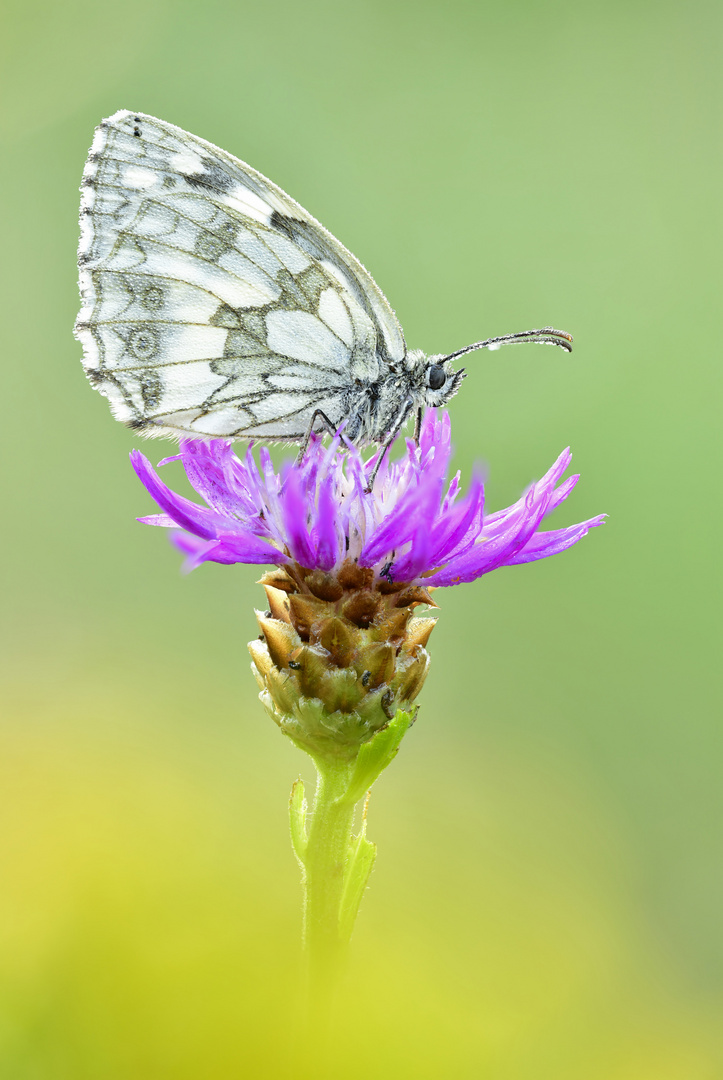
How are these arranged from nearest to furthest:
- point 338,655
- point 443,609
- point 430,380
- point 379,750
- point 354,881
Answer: point 379,750
point 354,881
point 338,655
point 430,380
point 443,609

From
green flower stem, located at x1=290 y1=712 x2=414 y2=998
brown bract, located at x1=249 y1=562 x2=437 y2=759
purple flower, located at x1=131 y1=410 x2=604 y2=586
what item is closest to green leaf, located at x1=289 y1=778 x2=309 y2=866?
green flower stem, located at x1=290 y1=712 x2=414 y2=998

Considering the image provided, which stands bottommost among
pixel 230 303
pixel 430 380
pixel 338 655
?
pixel 338 655

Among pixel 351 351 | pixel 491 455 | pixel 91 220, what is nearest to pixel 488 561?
pixel 351 351

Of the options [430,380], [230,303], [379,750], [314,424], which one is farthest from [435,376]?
[379,750]

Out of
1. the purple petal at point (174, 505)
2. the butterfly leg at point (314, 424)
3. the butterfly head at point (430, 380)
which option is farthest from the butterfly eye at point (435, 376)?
the purple petal at point (174, 505)

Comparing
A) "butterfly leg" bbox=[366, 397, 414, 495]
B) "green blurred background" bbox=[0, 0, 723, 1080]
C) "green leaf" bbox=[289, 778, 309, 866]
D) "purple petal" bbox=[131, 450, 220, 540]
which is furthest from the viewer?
"butterfly leg" bbox=[366, 397, 414, 495]

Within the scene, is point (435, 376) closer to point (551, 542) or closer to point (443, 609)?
point (551, 542)

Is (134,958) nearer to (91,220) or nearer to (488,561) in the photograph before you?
(488,561)

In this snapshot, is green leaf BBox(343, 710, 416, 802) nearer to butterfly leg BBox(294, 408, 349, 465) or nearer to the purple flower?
the purple flower
